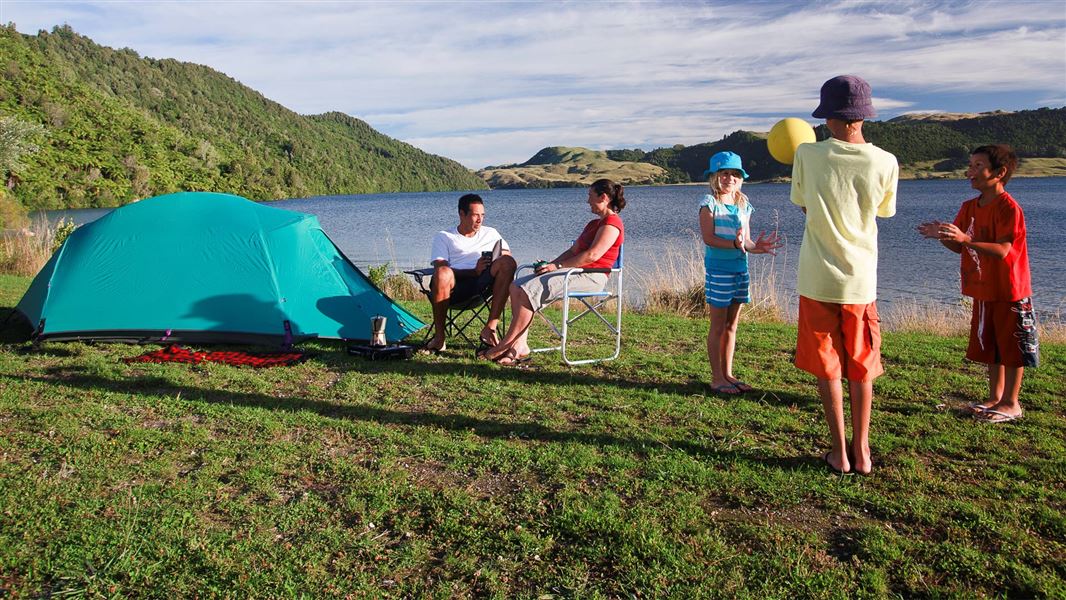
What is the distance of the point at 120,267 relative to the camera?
6082 mm

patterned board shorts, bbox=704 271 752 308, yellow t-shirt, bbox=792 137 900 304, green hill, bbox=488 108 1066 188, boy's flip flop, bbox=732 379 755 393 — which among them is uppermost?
green hill, bbox=488 108 1066 188

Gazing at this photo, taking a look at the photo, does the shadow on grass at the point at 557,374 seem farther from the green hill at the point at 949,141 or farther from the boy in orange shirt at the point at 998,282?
the green hill at the point at 949,141

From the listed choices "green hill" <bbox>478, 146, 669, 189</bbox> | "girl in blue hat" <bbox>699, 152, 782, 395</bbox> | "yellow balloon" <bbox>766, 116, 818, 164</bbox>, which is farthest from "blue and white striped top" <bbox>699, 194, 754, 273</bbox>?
"green hill" <bbox>478, 146, 669, 189</bbox>

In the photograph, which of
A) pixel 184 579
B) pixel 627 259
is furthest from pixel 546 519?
pixel 627 259

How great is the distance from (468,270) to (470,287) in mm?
159

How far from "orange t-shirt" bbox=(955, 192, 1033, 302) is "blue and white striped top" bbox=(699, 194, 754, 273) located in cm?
128

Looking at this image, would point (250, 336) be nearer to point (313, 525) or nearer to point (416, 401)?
point (416, 401)

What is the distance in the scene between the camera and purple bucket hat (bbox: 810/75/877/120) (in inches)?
126

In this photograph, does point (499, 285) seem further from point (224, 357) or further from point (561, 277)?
point (224, 357)

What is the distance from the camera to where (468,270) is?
20.1 ft

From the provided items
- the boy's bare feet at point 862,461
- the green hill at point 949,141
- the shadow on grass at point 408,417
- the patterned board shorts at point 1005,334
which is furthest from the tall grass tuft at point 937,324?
the green hill at point 949,141

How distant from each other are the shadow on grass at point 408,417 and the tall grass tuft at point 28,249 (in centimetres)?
768

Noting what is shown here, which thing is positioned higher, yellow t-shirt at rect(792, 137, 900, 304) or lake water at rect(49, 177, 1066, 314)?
yellow t-shirt at rect(792, 137, 900, 304)

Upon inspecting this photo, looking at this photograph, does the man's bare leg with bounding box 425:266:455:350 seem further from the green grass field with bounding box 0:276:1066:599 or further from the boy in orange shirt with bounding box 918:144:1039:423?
the boy in orange shirt with bounding box 918:144:1039:423
